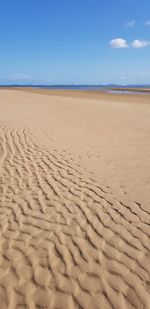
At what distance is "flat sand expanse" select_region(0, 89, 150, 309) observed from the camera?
10.4ft

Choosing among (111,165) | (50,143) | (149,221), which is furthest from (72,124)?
(149,221)

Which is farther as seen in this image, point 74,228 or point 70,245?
point 74,228

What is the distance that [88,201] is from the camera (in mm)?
5246

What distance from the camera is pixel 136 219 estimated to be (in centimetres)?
461

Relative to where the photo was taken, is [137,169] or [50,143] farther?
[50,143]

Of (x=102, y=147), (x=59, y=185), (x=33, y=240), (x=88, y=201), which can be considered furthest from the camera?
(x=102, y=147)

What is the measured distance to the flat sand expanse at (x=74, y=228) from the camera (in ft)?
10.4

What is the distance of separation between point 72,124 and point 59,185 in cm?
796

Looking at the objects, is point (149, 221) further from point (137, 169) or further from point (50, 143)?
point (50, 143)

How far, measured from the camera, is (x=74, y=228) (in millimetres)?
4355

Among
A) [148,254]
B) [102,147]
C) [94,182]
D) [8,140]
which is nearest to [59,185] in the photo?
[94,182]

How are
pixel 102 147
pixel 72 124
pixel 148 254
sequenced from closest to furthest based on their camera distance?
1. pixel 148 254
2. pixel 102 147
3. pixel 72 124

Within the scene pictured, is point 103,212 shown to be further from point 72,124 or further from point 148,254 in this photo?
point 72,124

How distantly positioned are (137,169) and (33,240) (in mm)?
3828
